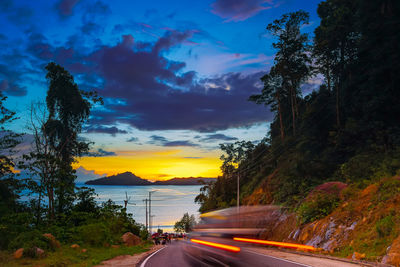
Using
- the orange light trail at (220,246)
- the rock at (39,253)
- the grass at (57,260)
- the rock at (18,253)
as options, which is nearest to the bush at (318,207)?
the orange light trail at (220,246)

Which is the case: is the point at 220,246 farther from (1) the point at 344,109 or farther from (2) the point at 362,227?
(1) the point at 344,109

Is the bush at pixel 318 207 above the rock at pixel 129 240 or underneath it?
above

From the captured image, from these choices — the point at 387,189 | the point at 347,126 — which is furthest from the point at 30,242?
the point at 347,126

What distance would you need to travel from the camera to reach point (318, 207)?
2453 centimetres

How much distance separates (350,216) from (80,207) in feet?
70.5

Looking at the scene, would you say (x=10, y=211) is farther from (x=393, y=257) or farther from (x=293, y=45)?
(x=293, y=45)

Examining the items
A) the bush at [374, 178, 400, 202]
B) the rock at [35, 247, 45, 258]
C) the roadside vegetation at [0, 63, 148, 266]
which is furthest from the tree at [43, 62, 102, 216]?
the bush at [374, 178, 400, 202]

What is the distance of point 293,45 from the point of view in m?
53.3

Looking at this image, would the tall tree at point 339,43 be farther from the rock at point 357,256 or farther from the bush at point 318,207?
the rock at point 357,256

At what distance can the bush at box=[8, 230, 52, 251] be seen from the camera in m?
16.4

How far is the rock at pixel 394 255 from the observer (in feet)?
43.5

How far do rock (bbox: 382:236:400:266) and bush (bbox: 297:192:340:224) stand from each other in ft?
30.0

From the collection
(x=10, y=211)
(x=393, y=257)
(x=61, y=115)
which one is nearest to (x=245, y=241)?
(x=393, y=257)

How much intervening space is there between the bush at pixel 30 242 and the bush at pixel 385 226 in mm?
16878
